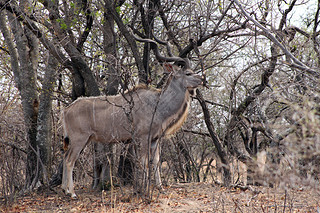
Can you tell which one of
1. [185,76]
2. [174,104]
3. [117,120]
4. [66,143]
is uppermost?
[185,76]

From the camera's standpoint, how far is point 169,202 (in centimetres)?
449

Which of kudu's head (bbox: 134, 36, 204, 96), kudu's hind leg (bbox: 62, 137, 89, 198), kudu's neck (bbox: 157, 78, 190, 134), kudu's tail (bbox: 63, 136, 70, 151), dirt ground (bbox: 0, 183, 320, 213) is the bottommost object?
dirt ground (bbox: 0, 183, 320, 213)

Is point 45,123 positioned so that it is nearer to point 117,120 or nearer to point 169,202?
point 117,120

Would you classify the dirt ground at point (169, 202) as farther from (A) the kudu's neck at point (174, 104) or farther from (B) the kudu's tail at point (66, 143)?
(A) the kudu's neck at point (174, 104)

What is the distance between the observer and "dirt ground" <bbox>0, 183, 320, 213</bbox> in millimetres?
4039

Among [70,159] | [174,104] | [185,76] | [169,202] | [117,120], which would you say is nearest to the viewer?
[169,202]

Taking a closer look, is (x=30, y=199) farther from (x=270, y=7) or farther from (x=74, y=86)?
(x=270, y=7)

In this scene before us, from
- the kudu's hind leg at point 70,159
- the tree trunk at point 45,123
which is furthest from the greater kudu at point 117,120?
the tree trunk at point 45,123

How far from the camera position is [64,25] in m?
5.20

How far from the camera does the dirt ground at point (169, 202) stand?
4039mm

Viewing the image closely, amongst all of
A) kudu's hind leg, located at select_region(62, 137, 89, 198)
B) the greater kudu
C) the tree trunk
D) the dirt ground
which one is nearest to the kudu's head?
the greater kudu

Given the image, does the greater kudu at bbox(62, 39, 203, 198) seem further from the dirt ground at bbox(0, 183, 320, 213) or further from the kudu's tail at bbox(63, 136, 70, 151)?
the dirt ground at bbox(0, 183, 320, 213)

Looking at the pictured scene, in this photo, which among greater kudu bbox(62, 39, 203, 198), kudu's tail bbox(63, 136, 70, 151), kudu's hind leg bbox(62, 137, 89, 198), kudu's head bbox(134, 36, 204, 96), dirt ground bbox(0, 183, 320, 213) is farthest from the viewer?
kudu's head bbox(134, 36, 204, 96)

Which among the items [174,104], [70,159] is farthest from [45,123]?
[174,104]
